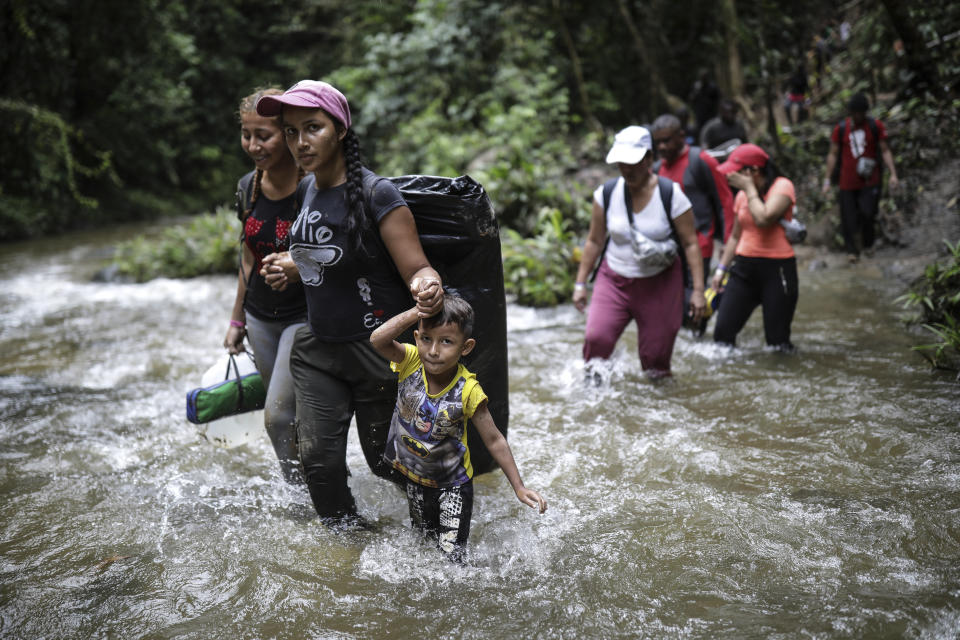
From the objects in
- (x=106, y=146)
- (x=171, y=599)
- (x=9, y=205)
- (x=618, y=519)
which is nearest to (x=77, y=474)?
(x=171, y=599)

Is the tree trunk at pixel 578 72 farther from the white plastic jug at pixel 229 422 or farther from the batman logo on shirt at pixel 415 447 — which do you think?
the batman logo on shirt at pixel 415 447

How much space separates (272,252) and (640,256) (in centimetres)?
248

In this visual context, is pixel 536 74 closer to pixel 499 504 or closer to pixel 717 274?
pixel 717 274

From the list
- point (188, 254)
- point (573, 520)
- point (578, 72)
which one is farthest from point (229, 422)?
point (578, 72)

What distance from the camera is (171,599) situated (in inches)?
128

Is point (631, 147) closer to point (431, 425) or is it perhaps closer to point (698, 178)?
point (698, 178)

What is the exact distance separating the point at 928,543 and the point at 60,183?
21876 mm

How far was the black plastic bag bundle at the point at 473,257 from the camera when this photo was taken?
3.31 metres

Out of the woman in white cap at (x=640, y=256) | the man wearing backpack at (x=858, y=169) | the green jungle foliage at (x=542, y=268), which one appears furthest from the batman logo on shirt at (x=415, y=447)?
the man wearing backpack at (x=858, y=169)

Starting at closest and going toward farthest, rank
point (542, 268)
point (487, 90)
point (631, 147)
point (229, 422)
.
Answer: point (229, 422) < point (631, 147) < point (542, 268) < point (487, 90)

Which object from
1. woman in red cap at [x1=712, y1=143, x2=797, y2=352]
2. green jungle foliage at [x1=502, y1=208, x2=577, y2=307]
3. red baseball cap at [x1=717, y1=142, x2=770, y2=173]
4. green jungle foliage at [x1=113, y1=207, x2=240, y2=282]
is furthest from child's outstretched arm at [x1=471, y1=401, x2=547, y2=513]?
green jungle foliage at [x1=113, y1=207, x2=240, y2=282]

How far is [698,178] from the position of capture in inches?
249

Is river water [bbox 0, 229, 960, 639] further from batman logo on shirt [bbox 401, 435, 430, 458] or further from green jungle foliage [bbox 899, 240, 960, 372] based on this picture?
batman logo on shirt [bbox 401, 435, 430, 458]

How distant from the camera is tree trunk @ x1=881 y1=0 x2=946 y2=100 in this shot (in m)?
9.63
